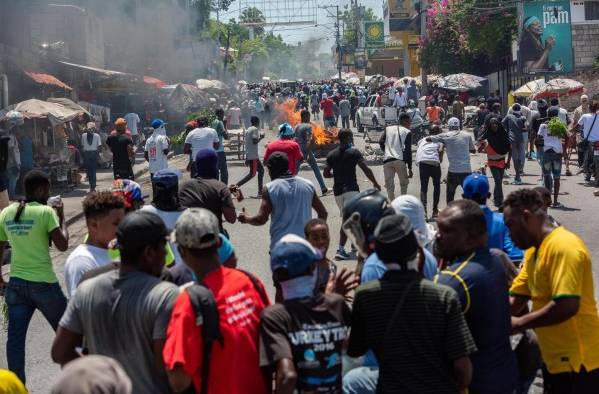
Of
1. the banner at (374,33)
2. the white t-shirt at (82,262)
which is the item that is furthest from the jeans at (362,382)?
the banner at (374,33)

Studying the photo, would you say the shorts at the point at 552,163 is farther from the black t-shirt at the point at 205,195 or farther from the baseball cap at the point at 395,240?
the baseball cap at the point at 395,240

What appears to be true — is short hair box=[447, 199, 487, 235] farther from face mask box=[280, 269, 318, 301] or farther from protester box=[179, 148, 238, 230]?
protester box=[179, 148, 238, 230]

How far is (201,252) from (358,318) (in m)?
0.74

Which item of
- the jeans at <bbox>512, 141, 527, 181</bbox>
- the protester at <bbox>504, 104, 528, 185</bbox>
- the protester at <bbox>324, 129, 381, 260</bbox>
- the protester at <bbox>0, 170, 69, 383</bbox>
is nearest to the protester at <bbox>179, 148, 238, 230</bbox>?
the protester at <bbox>0, 170, 69, 383</bbox>

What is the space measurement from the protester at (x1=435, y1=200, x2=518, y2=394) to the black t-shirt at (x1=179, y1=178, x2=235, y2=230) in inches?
121

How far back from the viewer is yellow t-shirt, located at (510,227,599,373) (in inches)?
171

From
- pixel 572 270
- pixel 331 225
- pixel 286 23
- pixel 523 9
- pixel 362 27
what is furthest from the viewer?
pixel 286 23

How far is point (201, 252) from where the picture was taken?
4094 mm

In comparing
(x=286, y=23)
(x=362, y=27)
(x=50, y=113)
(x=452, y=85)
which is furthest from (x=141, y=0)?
(x=286, y=23)

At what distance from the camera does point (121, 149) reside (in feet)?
51.4

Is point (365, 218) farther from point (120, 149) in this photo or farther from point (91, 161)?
point (91, 161)

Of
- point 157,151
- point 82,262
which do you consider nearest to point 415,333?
point 82,262

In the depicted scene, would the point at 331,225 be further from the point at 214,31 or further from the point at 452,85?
the point at 214,31

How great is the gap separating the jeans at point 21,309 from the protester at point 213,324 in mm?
2828
